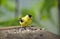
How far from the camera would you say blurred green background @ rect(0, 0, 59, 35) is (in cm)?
105

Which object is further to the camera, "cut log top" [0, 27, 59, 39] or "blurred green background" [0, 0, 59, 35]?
"blurred green background" [0, 0, 59, 35]

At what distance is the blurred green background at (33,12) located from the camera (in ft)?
3.45

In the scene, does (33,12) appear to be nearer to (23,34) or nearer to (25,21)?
(25,21)

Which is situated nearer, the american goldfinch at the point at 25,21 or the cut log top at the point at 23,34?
the cut log top at the point at 23,34

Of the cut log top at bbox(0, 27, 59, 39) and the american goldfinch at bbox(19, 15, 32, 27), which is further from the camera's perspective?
the american goldfinch at bbox(19, 15, 32, 27)

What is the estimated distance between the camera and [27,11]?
1.06m

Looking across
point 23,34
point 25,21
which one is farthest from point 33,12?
point 23,34

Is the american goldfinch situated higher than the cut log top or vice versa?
the american goldfinch

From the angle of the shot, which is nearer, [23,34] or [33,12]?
[23,34]

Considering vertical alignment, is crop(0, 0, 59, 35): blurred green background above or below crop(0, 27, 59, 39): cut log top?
above

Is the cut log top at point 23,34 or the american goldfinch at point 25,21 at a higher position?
the american goldfinch at point 25,21

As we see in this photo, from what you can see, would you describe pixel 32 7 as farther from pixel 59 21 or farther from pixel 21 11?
→ pixel 59 21

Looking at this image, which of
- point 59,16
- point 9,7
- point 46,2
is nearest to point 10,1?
point 9,7

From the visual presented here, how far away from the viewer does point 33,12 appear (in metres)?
1.06
